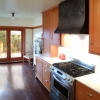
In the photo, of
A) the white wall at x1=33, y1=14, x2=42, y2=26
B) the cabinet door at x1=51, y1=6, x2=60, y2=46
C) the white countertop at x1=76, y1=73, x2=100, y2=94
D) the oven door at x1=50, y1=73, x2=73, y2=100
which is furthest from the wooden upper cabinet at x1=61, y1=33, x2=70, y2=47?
the white wall at x1=33, y1=14, x2=42, y2=26

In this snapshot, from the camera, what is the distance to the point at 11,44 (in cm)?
695

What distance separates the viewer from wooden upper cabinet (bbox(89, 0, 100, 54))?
1.95 m

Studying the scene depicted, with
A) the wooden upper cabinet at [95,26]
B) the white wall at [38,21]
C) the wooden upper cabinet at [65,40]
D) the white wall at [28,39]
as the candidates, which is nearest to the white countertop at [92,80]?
the wooden upper cabinet at [95,26]

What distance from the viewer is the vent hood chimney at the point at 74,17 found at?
2.32 metres

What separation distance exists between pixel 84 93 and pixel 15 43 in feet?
18.9

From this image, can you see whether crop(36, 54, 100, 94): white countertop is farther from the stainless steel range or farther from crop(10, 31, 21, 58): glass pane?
crop(10, 31, 21, 58): glass pane

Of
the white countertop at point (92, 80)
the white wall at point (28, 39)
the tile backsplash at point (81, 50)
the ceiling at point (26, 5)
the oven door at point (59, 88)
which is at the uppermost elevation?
the ceiling at point (26, 5)

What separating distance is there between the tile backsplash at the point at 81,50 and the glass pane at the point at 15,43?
13.8ft

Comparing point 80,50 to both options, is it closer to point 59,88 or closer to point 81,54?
point 81,54

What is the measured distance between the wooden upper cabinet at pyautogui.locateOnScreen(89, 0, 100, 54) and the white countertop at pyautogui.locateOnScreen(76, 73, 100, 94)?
1.57 feet

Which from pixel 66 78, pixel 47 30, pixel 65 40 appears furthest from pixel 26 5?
pixel 66 78

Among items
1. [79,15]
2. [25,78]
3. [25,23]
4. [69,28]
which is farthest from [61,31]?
[25,23]

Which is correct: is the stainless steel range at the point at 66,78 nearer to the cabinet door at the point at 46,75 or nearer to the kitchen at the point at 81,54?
the kitchen at the point at 81,54

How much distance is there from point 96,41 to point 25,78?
10.7 ft
